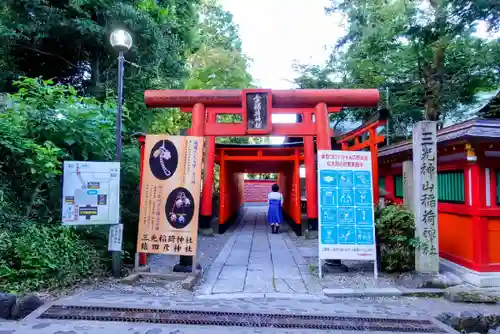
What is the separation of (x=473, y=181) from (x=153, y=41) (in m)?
8.75

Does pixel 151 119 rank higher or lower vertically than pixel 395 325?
higher

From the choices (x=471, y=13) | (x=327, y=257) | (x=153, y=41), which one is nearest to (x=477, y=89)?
(x=471, y=13)

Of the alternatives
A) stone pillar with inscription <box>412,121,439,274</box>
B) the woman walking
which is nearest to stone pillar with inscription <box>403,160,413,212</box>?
stone pillar with inscription <box>412,121,439,274</box>

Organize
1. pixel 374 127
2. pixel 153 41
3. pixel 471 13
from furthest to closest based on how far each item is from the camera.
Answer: pixel 153 41
pixel 471 13
pixel 374 127

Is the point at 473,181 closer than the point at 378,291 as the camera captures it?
No

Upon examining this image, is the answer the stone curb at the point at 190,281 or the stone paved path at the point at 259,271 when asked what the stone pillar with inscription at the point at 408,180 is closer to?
the stone paved path at the point at 259,271

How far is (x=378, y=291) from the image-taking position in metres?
5.61

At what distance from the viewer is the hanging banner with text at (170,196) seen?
6.05 meters

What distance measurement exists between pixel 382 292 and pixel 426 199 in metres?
1.78

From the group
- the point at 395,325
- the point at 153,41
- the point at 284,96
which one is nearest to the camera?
the point at 395,325

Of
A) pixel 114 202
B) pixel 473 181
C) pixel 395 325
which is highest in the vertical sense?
pixel 473 181

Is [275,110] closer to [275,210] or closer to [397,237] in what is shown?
[397,237]

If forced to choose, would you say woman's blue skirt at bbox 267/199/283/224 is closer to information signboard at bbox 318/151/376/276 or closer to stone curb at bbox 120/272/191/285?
information signboard at bbox 318/151/376/276

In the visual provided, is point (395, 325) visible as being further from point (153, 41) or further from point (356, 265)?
point (153, 41)
